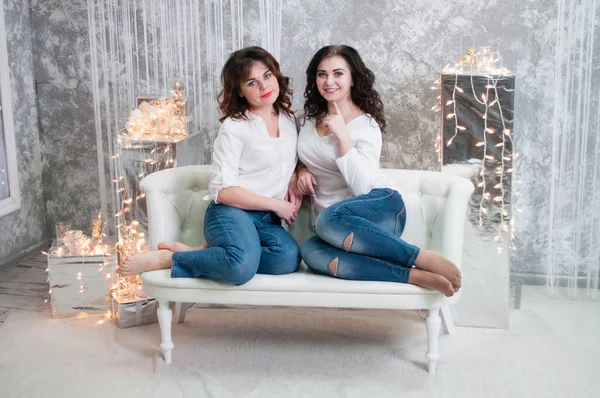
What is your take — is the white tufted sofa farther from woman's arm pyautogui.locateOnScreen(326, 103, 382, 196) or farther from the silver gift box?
woman's arm pyautogui.locateOnScreen(326, 103, 382, 196)

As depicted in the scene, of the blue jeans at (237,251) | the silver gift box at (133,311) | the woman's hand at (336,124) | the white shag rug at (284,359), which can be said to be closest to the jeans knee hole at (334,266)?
the blue jeans at (237,251)

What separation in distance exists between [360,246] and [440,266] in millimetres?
284

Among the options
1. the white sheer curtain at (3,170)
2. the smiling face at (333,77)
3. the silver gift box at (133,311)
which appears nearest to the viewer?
the smiling face at (333,77)

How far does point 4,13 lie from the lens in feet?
11.5

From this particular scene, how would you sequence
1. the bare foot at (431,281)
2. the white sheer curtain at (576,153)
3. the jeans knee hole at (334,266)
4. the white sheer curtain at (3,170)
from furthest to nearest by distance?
the white sheer curtain at (3,170)
the white sheer curtain at (576,153)
the jeans knee hole at (334,266)
the bare foot at (431,281)

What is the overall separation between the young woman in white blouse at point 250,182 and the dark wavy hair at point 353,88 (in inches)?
4.2

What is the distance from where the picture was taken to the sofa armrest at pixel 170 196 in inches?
104

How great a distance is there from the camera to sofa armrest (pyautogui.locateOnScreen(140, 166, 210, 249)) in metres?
2.65

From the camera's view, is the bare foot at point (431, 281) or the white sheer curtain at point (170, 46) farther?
the white sheer curtain at point (170, 46)

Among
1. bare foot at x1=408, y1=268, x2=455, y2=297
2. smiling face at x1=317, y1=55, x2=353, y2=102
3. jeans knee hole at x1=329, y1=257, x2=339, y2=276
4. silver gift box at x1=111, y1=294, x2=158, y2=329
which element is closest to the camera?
bare foot at x1=408, y1=268, x2=455, y2=297

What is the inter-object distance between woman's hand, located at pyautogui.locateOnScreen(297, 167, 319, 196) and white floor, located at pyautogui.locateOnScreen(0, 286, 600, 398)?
0.61m

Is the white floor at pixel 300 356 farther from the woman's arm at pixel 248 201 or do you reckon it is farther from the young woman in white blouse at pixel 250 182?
the woman's arm at pixel 248 201


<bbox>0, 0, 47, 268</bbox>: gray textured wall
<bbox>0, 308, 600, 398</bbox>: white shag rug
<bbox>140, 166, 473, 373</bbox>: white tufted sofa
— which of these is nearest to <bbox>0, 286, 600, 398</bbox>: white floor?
<bbox>0, 308, 600, 398</bbox>: white shag rug

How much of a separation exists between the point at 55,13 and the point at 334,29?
5.10ft
